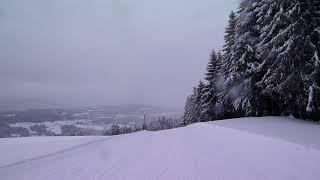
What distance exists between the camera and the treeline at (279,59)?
19438mm

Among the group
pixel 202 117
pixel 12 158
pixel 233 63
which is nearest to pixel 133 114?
pixel 202 117

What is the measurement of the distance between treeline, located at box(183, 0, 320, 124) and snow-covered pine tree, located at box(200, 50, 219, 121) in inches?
455

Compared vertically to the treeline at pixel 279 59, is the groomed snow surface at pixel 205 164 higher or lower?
lower

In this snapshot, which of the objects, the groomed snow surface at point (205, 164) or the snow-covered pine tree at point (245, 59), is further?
the snow-covered pine tree at point (245, 59)

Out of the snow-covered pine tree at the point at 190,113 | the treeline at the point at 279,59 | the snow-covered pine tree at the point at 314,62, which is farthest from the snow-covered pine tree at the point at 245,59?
the snow-covered pine tree at the point at 190,113

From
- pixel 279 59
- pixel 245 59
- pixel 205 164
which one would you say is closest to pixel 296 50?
pixel 279 59

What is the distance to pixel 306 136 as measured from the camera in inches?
514

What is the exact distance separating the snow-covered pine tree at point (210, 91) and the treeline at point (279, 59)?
1156 centimetres

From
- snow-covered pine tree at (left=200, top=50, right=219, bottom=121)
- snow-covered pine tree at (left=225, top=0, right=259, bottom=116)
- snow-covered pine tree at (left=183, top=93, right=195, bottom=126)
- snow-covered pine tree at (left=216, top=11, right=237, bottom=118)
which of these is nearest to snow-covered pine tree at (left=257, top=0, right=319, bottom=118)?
snow-covered pine tree at (left=225, top=0, right=259, bottom=116)

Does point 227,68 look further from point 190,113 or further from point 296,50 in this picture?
point 190,113

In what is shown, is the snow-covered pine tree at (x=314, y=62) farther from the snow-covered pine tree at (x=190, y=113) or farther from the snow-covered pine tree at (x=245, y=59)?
the snow-covered pine tree at (x=190, y=113)

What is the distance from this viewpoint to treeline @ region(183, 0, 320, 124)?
19.4 metres

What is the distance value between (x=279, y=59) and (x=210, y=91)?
960 inches

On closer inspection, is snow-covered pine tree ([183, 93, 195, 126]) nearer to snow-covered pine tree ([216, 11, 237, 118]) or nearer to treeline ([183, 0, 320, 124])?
snow-covered pine tree ([216, 11, 237, 118])
